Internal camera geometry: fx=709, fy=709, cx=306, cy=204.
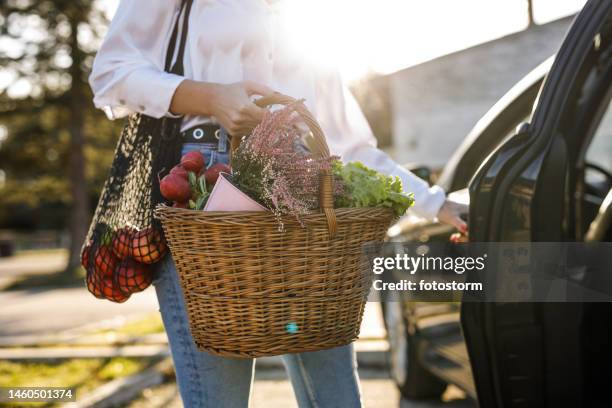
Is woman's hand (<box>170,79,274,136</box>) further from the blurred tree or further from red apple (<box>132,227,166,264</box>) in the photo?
the blurred tree

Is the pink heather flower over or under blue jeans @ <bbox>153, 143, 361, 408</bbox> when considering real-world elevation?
over

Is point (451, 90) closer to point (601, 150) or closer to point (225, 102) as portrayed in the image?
point (601, 150)

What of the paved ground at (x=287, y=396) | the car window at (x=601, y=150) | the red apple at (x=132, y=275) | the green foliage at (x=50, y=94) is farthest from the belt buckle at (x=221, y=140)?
the green foliage at (x=50, y=94)

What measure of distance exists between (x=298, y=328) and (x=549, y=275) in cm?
79

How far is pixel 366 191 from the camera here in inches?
58.4

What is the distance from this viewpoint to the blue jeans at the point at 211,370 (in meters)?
1.58

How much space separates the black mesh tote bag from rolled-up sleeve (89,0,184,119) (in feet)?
0.12

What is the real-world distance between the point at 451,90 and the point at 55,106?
36.5 ft

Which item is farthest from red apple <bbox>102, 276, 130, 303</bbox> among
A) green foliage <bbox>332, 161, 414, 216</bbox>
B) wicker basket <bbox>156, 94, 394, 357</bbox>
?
green foliage <bbox>332, 161, 414, 216</bbox>

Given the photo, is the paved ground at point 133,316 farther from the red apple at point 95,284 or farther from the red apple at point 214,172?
the red apple at point 214,172

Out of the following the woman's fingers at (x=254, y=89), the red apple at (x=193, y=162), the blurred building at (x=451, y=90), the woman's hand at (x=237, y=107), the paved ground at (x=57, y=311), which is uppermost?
Result: the woman's fingers at (x=254, y=89)

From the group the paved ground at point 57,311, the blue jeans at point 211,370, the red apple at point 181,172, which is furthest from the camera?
the paved ground at point 57,311

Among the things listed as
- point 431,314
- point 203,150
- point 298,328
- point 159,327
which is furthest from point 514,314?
point 159,327

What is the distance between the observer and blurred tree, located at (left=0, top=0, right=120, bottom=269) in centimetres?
1733
